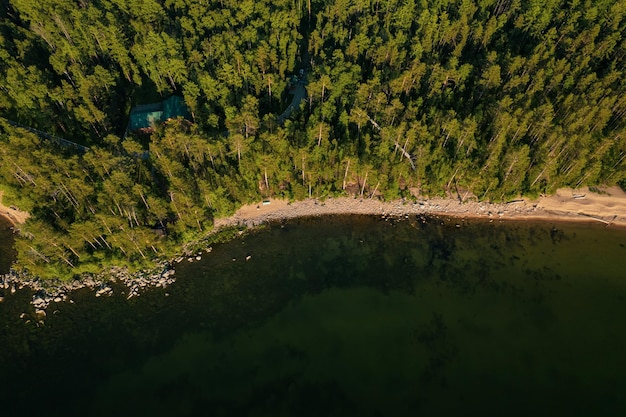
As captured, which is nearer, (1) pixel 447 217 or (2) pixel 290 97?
(1) pixel 447 217

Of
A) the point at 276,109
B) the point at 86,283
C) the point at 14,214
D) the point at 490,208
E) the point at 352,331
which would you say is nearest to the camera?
the point at 352,331

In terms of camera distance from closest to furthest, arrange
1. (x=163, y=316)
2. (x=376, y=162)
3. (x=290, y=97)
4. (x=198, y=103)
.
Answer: (x=163, y=316), (x=376, y=162), (x=198, y=103), (x=290, y=97)

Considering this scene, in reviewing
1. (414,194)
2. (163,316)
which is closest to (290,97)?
(414,194)

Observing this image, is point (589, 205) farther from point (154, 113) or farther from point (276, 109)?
point (154, 113)

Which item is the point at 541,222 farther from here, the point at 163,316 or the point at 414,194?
the point at 163,316

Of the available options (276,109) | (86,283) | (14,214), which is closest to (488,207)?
(276,109)

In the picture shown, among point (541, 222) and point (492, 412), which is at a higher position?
point (541, 222)

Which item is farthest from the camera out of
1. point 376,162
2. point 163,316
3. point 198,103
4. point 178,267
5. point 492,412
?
point 198,103
